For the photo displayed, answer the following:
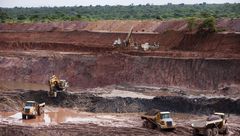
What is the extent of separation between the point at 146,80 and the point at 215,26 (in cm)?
1251

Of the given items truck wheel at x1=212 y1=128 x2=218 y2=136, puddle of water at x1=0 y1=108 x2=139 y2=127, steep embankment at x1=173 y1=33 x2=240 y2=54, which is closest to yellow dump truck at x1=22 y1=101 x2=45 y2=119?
puddle of water at x1=0 y1=108 x2=139 y2=127

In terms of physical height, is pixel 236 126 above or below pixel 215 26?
below

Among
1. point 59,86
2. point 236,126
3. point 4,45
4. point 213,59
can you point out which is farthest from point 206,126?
A: point 4,45

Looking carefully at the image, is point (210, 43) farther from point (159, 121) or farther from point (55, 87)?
point (159, 121)

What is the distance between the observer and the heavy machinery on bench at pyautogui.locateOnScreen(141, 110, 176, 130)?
28750mm

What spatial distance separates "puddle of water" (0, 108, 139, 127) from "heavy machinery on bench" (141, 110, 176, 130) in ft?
5.88

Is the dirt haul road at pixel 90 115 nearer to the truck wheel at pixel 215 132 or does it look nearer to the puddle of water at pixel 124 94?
the puddle of water at pixel 124 94

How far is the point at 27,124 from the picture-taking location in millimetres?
31844

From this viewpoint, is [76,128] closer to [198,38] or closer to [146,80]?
[146,80]

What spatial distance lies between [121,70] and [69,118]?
13.9 metres

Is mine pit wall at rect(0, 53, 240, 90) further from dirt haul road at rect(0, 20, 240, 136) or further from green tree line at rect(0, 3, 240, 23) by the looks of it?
green tree line at rect(0, 3, 240, 23)

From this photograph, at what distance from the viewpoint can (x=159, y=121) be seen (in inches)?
1142

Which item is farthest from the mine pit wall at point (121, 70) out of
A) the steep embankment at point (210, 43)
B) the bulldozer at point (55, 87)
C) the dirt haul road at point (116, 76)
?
the bulldozer at point (55, 87)

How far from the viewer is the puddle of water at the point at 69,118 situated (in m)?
32.3
